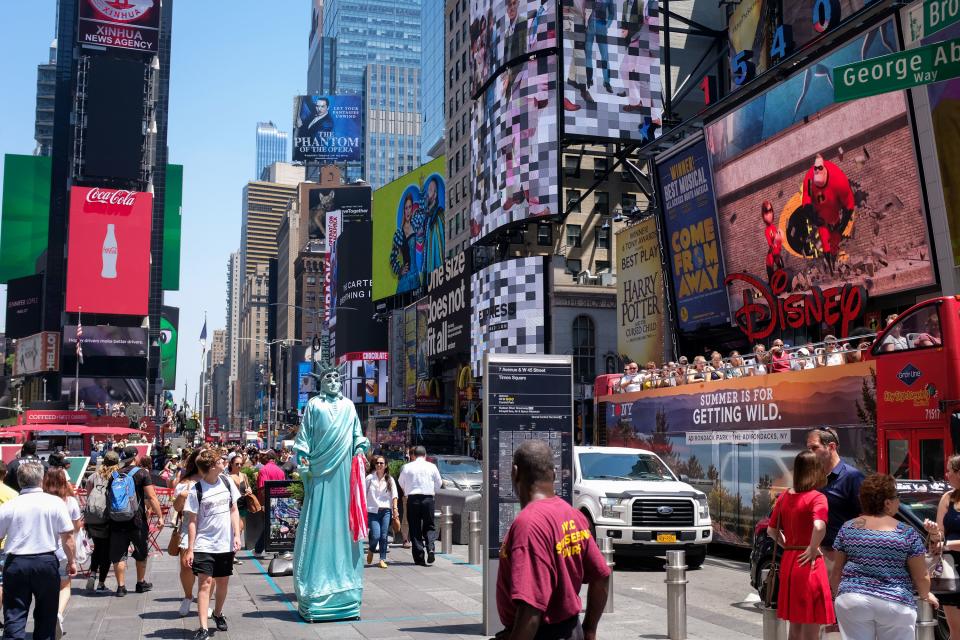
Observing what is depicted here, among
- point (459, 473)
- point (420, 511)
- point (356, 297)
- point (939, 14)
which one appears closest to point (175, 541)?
point (420, 511)

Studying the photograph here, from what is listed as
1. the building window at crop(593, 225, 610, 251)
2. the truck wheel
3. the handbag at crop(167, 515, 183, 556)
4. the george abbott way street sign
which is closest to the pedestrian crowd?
the george abbott way street sign

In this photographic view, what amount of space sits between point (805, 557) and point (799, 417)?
369 inches

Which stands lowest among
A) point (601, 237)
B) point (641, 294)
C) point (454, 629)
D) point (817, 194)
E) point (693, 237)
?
point (454, 629)

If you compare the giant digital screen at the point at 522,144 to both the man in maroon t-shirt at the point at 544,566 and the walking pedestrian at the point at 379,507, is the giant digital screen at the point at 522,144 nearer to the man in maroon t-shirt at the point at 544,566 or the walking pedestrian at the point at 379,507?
the walking pedestrian at the point at 379,507

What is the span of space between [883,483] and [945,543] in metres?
1.99

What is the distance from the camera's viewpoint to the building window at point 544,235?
6544cm

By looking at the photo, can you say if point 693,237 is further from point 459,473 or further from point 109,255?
point 109,255

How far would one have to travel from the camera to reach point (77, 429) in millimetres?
43125

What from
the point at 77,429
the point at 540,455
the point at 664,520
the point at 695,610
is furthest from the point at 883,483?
the point at 77,429

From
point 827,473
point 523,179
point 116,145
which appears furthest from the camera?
point 116,145

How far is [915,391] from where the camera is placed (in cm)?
1351

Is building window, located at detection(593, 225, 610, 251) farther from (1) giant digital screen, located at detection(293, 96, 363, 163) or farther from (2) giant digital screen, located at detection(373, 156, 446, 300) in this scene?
(1) giant digital screen, located at detection(293, 96, 363, 163)

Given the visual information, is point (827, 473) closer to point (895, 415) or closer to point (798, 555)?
point (798, 555)

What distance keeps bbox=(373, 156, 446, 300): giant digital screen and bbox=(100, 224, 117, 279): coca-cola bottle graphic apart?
26735mm
